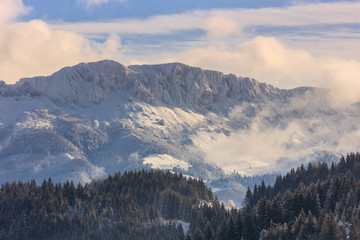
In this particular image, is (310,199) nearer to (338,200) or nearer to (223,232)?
(338,200)

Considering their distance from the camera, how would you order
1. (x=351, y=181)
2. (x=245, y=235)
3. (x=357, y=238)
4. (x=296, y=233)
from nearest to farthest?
1. (x=357, y=238)
2. (x=296, y=233)
3. (x=245, y=235)
4. (x=351, y=181)

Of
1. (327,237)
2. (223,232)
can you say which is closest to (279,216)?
(223,232)

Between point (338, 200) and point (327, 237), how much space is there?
1196 inches

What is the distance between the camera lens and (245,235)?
171 meters

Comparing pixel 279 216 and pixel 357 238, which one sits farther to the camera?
pixel 279 216

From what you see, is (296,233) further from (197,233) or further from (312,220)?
(197,233)

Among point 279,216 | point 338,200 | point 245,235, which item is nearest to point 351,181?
point 338,200

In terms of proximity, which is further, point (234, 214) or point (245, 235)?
point (234, 214)

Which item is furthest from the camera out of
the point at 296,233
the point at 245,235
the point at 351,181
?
the point at 351,181

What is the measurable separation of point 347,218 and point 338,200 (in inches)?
581

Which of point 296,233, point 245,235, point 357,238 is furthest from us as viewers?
point 245,235

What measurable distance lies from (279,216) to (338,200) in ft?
50.6

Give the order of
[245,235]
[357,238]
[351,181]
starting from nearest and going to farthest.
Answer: [357,238] → [245,235] → [351,181]

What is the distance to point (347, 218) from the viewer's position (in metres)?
164
